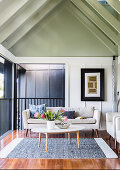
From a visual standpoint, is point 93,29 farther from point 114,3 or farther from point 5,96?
point 5,96

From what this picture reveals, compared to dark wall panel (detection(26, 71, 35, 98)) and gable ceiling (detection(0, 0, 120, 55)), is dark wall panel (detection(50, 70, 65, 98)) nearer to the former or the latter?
dark wall panel (detection(26, 71, 35, 98))

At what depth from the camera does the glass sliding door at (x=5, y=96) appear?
6.34 meters

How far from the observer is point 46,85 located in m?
8.35

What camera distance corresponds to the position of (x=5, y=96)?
671cm

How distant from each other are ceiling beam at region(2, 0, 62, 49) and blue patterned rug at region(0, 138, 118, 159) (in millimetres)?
2915

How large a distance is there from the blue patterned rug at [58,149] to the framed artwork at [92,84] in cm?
187

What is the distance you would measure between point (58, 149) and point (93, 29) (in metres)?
4.01

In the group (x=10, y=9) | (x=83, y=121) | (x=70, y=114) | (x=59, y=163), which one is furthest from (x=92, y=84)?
(x=59, y=163)

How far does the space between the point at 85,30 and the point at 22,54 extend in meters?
2.05

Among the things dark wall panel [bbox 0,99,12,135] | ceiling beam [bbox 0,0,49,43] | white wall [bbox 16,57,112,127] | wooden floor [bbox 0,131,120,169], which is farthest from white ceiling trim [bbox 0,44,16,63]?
wooden floor [bbox 0,131,120,169]

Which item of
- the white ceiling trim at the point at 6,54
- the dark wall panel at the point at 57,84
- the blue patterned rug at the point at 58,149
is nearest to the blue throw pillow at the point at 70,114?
the blue patterned rug at the point at 58,149

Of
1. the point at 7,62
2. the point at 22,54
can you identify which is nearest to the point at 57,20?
the point at 22,54

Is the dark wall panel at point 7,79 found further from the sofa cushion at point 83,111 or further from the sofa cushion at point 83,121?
the sofa cushion at point 83,121

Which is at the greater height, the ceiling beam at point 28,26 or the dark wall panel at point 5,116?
the ceiling beam at point 28,26
